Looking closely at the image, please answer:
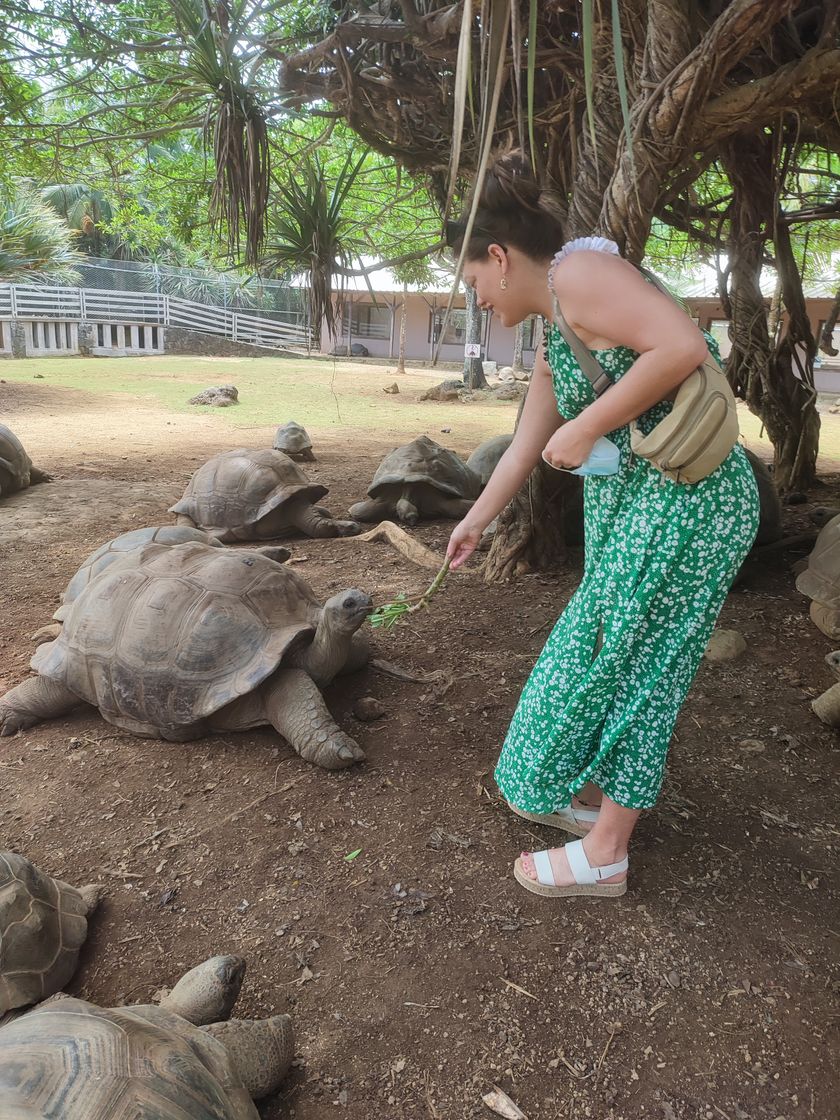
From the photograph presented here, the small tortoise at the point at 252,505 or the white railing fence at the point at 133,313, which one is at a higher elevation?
the white railing fence at the point at 133,313

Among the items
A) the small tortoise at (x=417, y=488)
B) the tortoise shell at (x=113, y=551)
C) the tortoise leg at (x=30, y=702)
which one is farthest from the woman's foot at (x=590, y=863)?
the small tortoise at (x=417, y=488)

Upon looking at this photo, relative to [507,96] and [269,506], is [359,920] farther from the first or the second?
[507,96]

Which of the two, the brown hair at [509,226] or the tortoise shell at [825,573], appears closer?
the brown hair at [509,226]

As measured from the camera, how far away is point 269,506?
211 inches

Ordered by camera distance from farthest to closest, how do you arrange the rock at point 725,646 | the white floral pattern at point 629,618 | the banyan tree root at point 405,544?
the banyan tree root at point 405,544 → the rock at point 725,646 → the white floral pattern at point 629,618

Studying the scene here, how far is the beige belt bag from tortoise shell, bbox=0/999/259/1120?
1415 mm

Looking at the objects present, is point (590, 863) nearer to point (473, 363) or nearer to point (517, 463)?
point (517, 463)

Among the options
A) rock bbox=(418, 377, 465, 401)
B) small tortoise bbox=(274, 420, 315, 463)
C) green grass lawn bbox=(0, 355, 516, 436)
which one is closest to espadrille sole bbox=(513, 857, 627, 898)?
small tortoise bbox=(274, 420, 315, 463)

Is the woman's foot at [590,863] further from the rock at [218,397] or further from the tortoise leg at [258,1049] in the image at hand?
the rock at [218,397]

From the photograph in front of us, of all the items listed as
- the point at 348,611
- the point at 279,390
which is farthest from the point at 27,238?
the point at 348,611

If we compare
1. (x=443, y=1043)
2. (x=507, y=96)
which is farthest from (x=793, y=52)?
(x=443, y=1043)

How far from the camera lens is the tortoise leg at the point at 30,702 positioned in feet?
9.32

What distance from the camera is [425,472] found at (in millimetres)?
5773

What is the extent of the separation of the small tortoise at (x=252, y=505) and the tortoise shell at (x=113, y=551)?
1527mm
